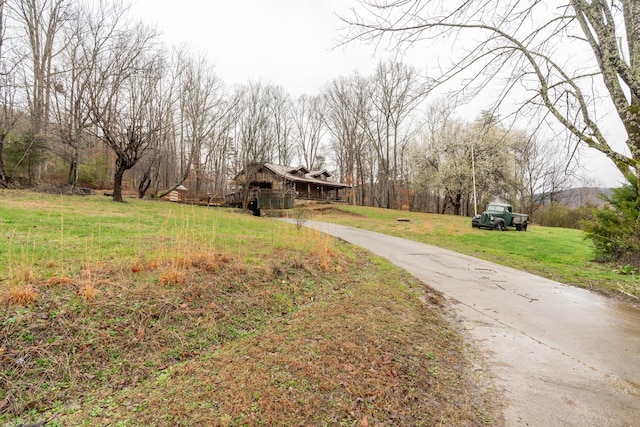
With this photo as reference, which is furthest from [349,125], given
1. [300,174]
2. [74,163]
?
[74,163]

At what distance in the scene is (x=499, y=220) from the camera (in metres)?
18.3

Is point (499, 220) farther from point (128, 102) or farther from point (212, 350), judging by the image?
point (128, 102)

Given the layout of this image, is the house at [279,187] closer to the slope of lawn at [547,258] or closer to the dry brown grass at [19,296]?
the slope of lawn at [547,258]

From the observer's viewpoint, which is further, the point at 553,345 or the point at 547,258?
the point at 547,258

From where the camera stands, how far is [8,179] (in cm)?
1569

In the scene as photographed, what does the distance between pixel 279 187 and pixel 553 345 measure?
3089cm

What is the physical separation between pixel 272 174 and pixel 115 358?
32.1m

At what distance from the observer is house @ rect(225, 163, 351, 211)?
2517cm

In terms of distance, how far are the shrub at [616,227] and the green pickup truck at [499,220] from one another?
9398 mm

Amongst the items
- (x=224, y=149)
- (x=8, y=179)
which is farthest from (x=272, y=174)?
(x=8, y=179)

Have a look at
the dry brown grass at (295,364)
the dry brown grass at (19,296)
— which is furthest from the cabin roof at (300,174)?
the dry brown grass at (19,296)

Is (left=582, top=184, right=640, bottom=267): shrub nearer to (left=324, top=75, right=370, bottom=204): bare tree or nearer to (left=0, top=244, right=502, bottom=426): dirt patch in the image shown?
(left=0, top=244, right=502, bottom=426): dirt patch

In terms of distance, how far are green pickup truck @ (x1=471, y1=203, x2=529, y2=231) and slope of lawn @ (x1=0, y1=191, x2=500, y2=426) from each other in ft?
53.7

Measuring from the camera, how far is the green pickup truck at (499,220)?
18.3 meters
